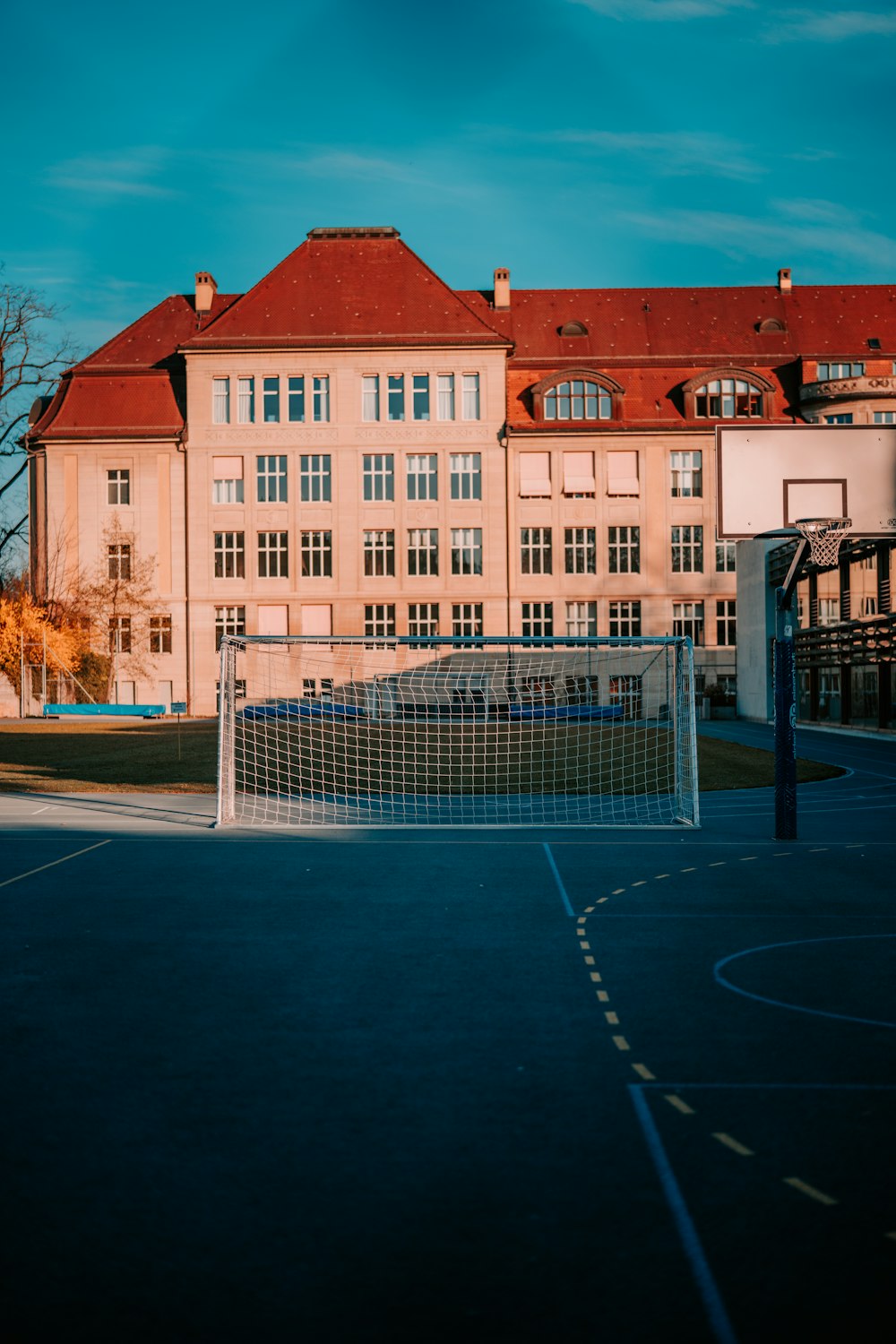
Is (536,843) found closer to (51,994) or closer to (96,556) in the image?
(51,994)

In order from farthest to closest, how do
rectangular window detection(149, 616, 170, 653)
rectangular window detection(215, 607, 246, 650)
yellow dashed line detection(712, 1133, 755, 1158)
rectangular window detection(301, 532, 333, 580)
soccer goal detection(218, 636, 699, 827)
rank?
rectangular window detection(149, 616, 170, 653) → rectangular window detection(215, 607, 246, 650) → rectangular window detection(301, 532, 333, 580) → soccer goal detection(218, 636, 699, 827) → yellow dashed line detection(712, 1133, 755, 1158)

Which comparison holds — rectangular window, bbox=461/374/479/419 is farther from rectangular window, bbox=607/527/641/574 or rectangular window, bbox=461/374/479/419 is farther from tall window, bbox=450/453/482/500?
rectangular window, bbox=607/527/641/574

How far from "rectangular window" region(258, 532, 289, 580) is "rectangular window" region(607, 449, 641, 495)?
1501 cm

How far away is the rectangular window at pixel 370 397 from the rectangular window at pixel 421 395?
162 centimetres

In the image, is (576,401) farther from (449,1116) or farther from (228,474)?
(449,1116)

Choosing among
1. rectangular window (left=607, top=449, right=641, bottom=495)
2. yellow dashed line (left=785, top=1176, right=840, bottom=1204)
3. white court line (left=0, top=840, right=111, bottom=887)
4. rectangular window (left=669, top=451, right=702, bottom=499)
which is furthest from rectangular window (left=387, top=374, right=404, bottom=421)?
yellow dashed line (left=785, top=1176, right=840, bottom=1204)

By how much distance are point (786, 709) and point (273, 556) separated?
153 feet

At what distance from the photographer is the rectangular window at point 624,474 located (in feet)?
195

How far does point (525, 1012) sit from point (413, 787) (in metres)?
15.9

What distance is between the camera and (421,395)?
58219mm

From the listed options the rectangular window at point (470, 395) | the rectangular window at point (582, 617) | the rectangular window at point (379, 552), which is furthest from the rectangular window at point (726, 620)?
the rectangular window at point (379, 552)

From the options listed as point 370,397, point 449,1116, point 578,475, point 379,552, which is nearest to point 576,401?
point 578,475

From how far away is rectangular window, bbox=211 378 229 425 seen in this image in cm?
5831

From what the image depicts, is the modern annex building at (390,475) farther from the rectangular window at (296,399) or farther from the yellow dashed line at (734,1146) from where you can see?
the yellow dashed line at (734,1146)
